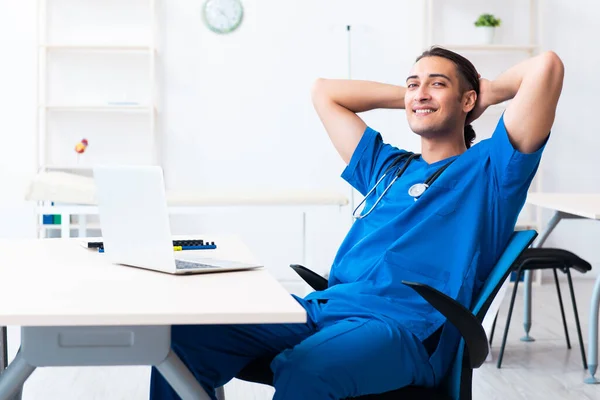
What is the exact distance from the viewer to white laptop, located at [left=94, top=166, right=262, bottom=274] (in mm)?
1635

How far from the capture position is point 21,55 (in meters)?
5.54

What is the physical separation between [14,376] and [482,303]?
0.88 meters

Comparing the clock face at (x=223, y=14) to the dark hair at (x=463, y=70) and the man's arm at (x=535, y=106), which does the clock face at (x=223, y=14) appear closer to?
the dark hair at (x=463, y=70)

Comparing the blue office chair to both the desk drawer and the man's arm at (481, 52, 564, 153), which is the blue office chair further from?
the desk drawer

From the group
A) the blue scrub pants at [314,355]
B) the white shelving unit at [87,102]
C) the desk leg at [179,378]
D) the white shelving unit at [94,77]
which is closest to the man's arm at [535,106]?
the blue scrub pants at [314,355]

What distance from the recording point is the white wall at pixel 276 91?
18.2ft

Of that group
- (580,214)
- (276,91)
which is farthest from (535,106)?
(276,91)

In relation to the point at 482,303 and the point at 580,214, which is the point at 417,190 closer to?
the point at 482,303

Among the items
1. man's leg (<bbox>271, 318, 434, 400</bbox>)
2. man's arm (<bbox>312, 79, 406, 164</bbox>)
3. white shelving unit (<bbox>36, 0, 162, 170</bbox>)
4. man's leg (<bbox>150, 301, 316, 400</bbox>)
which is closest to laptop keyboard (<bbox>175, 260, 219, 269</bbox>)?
man's leg (<bbox>150, 301, 316, 400</bbox>)

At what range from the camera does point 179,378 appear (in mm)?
1458

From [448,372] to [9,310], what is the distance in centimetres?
89

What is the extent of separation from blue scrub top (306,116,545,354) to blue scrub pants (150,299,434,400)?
0.24 ft

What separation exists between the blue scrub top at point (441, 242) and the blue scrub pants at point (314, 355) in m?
0.07

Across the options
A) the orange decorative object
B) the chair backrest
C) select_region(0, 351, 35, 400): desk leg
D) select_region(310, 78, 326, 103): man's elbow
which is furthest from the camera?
the orange decorative object
